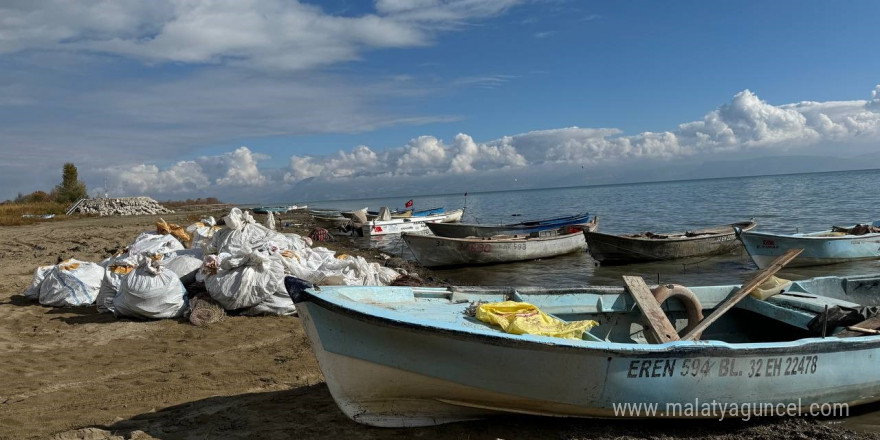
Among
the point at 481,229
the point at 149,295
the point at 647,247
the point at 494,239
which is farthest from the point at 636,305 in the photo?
the point at 481,229

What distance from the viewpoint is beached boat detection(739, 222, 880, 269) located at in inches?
569

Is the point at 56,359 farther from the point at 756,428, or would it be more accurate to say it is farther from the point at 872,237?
the point at 872,237

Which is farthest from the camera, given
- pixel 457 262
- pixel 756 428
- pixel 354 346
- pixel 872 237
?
pixel 457 262

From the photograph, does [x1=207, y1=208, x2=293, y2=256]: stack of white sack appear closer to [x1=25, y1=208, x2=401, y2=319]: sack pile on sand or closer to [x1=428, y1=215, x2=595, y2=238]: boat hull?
[x1=25, y1=208, x2=401, y2=319]: sack pile on sand

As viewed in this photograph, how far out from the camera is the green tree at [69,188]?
2028 inches

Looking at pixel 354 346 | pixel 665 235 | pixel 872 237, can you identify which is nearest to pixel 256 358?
pixel 354 346

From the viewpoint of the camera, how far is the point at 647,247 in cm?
1628

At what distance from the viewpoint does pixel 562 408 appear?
4.49m

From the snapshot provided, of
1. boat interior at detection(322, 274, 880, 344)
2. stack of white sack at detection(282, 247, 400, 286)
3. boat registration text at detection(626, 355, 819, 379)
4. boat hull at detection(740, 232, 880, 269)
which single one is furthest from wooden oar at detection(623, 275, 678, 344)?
boat hull at detection(740, 232, 880, 269)

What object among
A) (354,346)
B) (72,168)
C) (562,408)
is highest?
(72,168)

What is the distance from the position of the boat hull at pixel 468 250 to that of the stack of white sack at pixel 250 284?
8.39 metres

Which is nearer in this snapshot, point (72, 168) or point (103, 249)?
point (103, 249)

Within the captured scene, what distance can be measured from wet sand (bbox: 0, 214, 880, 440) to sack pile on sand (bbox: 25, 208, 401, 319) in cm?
27

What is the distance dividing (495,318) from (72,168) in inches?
2445
